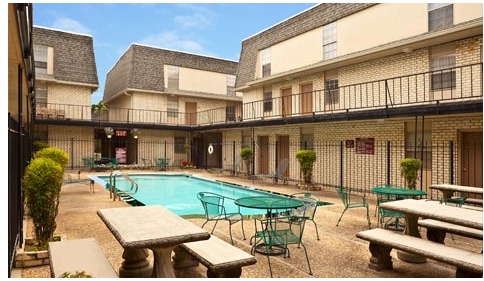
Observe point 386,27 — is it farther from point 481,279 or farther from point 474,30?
point 481,279

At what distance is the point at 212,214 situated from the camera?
619 cm

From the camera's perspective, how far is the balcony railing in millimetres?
10945

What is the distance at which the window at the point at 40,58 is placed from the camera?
68.9 ft

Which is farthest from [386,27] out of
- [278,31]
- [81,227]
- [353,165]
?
[81,227]

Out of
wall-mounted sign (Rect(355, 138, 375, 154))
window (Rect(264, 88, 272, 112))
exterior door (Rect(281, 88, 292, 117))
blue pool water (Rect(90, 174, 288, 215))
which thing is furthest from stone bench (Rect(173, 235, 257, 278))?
window (Rect(264, 88, 272, 112))

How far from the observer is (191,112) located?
1027 inches

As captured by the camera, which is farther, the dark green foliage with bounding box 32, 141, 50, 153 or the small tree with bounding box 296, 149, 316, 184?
the dark green foliage with bounding box 32, 141, 50, 153

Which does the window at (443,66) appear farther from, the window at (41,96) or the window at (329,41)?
the window at (41,96)

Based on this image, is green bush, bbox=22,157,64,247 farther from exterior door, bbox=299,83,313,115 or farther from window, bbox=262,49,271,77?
window, bbox=262,49,271,77

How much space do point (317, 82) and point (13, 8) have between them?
14.1 metres

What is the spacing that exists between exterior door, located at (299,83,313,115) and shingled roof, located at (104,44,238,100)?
11.5 meters

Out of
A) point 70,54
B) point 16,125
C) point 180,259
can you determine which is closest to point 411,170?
point 180,259

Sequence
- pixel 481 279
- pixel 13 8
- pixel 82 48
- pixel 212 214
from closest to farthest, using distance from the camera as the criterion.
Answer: pixel 13 8, pixel 481 279, pixel 212 214, pixel 82 48

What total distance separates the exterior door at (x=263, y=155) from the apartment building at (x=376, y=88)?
0.20m
